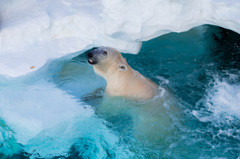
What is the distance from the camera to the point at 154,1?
153 inches

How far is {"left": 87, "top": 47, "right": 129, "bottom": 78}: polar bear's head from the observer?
3.91 m

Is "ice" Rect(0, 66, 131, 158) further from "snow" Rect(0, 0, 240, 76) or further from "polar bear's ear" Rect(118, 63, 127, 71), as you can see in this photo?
"polar bear's ear" Rect(118, 63, 127, 71)

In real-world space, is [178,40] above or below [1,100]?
above

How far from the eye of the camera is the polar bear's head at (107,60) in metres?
3.91

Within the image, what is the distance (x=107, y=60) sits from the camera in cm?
397

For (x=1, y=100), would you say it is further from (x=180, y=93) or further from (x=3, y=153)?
(x=180, y=93)

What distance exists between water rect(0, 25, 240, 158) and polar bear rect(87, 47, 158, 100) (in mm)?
123

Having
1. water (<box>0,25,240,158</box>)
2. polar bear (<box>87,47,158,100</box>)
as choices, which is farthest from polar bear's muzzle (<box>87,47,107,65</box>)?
water (<box>0,25,240,158</box>)

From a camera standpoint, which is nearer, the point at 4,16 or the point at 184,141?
the point at 184,141

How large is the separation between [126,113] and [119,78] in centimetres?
52

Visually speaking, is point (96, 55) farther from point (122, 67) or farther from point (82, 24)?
point (82, 24)

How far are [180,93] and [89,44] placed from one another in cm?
159

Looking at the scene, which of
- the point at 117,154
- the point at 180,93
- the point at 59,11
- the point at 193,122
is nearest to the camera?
the point at 117,154

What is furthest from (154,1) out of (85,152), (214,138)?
(85,152)
